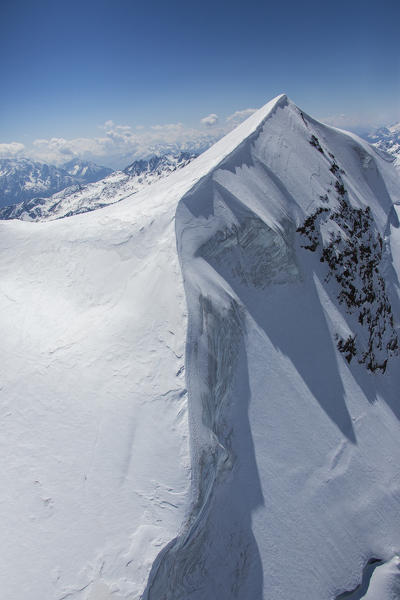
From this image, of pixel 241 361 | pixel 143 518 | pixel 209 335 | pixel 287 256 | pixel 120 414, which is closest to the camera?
pixel 143 518

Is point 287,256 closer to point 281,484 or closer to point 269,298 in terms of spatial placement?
point 269,298

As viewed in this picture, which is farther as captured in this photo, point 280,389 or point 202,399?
point 280,389

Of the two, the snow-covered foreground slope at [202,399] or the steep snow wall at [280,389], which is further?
the steep snow wall at [280,389]

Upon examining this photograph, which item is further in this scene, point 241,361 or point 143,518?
point 241,361

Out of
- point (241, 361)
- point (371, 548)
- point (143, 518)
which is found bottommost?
point (371, 548)

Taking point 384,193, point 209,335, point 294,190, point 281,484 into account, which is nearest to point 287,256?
point 294,190

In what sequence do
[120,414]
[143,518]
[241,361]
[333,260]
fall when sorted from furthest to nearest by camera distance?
[333,260] < [241,361] < [120,414] < [143,518]

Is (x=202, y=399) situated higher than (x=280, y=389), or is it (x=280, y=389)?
(x=202, y=399)

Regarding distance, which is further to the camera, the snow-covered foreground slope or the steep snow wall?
the steep snow wall
